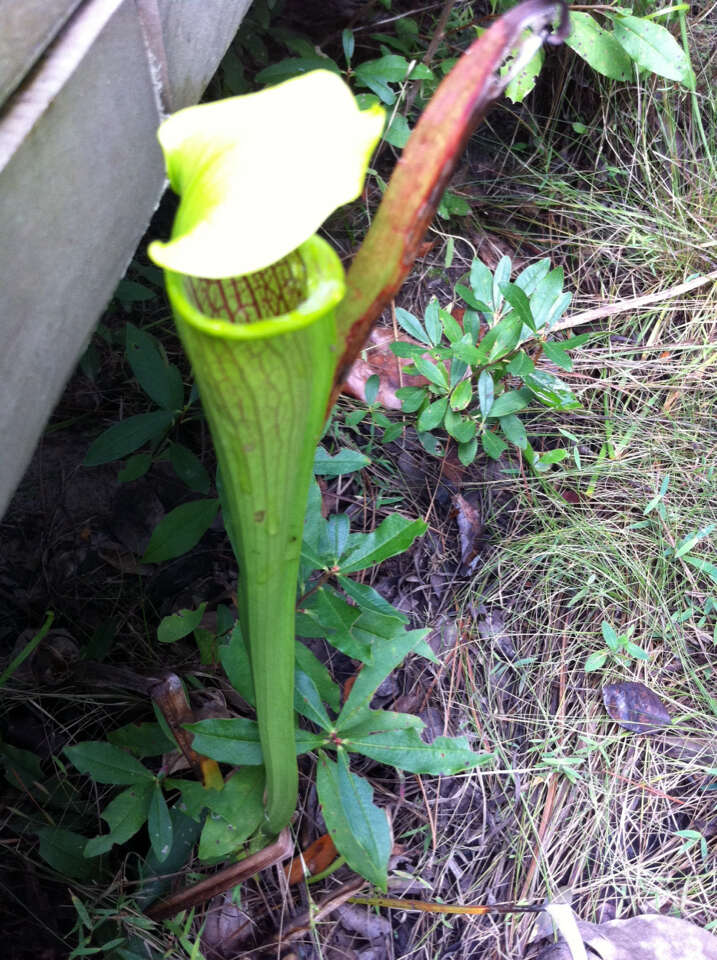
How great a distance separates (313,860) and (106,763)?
365 mm

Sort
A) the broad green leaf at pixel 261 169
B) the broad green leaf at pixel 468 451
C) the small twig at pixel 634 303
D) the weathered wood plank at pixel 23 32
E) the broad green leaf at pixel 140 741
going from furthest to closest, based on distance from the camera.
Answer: the small twig at pixel 634 303, the broad green leaf at pixel 468 451, the broad green leaf at pixel 140 741, the weathered wood plank at pixel 23 32, the broad green leaf at pixel 261 169

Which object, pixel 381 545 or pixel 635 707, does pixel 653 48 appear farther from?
pixel 635 707

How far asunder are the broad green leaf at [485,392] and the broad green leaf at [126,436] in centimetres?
56

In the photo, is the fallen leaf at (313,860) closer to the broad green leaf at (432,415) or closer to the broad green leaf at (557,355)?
the broad green leaf at (432,415)

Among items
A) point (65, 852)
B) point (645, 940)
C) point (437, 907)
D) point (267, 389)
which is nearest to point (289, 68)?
point (267, 389)

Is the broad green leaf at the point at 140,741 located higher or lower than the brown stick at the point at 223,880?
higher

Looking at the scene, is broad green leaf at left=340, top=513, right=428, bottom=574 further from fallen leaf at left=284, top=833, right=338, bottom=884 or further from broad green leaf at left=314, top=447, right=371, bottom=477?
fallen leaf at left=284, top=833, right=338, bottom=884

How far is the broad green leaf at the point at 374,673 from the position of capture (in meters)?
0.97

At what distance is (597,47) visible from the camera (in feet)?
4.74

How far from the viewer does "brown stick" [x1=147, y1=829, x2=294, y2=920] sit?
0.96m

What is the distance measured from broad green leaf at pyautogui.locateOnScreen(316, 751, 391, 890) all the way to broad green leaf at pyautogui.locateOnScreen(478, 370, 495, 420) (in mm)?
Answer: 671

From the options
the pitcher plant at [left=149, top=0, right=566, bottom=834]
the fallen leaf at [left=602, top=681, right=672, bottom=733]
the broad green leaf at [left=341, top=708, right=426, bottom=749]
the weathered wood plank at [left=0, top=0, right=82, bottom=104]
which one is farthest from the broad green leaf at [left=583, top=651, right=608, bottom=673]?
the weathered wood plank at [left=0, top=0, right=82, bottom=104]

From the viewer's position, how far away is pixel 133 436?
3.50ft

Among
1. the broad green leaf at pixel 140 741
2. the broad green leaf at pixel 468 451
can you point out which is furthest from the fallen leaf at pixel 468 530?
the broad green leaf at pixel 140 741
